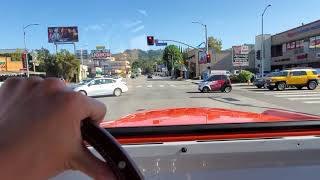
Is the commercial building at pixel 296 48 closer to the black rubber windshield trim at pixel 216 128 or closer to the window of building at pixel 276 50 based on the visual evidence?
the window of building at pixel 276 50

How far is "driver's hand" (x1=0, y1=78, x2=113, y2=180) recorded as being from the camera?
31.9 inches

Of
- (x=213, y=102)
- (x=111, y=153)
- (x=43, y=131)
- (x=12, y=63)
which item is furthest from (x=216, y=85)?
(x=43, y=131)

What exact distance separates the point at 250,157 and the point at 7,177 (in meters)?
1.81

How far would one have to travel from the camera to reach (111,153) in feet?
3.12

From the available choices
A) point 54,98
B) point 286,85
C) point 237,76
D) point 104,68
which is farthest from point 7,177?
point 104,68

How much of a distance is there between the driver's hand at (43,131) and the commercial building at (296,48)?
2422 inches

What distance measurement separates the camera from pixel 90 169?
96 cm

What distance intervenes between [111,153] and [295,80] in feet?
122

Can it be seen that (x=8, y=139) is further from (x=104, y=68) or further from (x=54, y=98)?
(x=104, y=68)

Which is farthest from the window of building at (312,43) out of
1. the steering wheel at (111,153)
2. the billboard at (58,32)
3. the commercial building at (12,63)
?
the steering wheel at (111,153)

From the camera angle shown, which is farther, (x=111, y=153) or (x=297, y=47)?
(x=297, y=47)

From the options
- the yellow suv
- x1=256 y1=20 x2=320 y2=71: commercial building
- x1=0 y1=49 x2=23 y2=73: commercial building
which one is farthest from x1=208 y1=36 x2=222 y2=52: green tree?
x1=0 y1=49 x2=23 y2=73: commercial building

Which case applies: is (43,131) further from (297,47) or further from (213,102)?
(297,47)

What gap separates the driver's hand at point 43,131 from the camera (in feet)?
2.66
